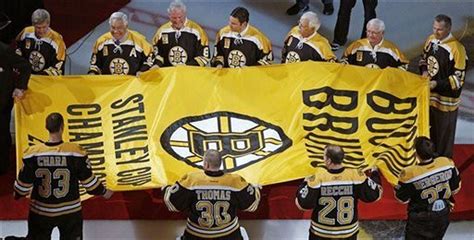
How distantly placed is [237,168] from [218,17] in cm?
416

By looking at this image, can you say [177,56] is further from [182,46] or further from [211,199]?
[211,199]

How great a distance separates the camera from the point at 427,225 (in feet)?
20.2

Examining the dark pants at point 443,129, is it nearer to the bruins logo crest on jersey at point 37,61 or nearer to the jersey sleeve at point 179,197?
the jersey sleeve at point 179,197

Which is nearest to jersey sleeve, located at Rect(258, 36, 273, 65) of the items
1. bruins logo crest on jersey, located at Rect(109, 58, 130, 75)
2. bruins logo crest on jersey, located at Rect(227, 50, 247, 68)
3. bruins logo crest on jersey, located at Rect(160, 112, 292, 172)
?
bruins logo crest on jersey, located at Rect(227, 50, 247, 68)

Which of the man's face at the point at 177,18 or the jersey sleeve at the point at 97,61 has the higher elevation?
the man's face at the point at 177,18

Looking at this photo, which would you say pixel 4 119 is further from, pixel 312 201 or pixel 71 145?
pixel 312 201

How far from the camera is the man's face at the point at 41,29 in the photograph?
293 inches

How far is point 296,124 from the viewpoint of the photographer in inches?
281

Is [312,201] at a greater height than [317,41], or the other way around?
[317,41]

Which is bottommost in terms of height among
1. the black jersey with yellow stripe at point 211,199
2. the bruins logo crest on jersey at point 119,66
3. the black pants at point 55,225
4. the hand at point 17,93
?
the black pants at point 55,225

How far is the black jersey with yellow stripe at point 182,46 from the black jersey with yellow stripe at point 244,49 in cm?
16

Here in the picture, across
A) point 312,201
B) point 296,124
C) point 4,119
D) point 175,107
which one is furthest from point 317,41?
point 4,119

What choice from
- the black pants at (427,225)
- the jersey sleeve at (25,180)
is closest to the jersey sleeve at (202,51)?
the jersey sleeve at (25,180)

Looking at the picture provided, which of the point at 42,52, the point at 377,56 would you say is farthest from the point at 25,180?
the point at 377,56
